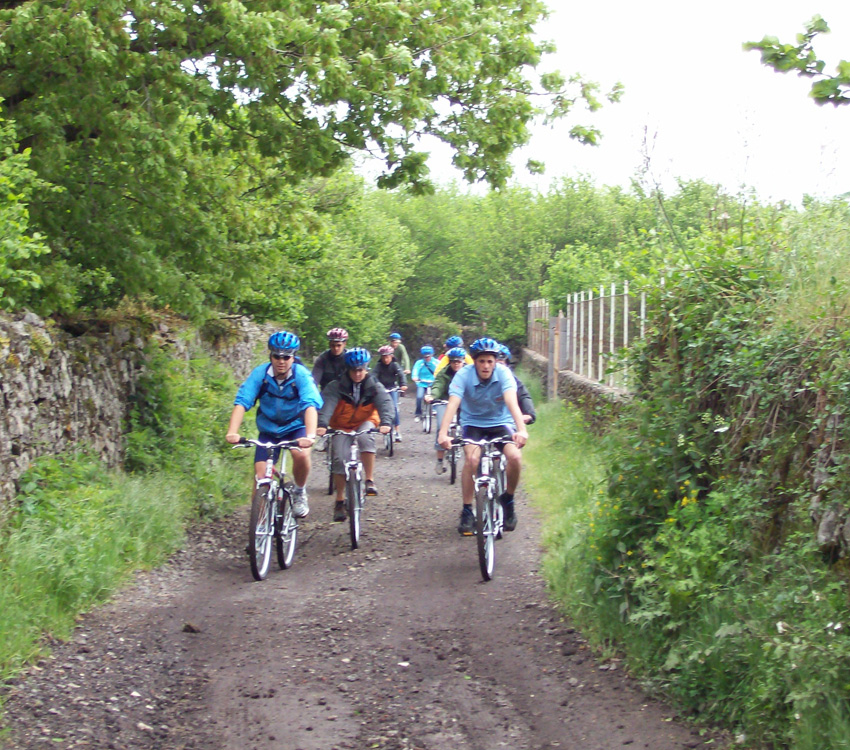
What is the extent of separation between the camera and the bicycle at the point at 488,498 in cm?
823

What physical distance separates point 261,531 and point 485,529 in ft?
6.32

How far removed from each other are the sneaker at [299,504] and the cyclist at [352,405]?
0.93m

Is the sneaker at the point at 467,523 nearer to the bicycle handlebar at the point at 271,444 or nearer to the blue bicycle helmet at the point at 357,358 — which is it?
the blue bicycle helmet at the point at 357,358

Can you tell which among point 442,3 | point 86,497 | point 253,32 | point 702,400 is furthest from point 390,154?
point 702,400

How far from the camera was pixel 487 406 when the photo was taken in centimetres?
975

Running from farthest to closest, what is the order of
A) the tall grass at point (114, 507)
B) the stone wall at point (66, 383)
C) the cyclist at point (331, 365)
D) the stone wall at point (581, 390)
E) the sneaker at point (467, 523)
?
1. the stone wall at point (581, 390)
2. the cyclist at point (331, 365)
3. the sneaker at point (467, 523)
4. the stone wall at point (66, 383)
5. the tall grass at point (114, 507)

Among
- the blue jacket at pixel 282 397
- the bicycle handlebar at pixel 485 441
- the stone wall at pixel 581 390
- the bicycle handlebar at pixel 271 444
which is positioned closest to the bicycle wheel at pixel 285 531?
the bicycle handlebar at pixel 271 444

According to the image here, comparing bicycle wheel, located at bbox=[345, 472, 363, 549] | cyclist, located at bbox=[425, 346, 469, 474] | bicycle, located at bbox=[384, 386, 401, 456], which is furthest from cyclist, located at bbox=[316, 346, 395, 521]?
bicycle, located at bbox=[384, 386, 401, 456]

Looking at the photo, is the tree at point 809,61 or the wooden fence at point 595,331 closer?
the tree at point 809,61

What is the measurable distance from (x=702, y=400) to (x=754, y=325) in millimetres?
745

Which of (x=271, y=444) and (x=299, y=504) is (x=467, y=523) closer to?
(x=299, y=504)

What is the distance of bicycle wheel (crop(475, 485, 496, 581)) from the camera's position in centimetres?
814

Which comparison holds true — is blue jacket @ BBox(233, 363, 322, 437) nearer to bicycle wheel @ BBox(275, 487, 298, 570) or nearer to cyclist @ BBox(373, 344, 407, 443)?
bicycle wheel @ BBox(275, 487, 298, 570)

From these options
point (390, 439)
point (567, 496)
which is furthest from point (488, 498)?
point (390, 439)
